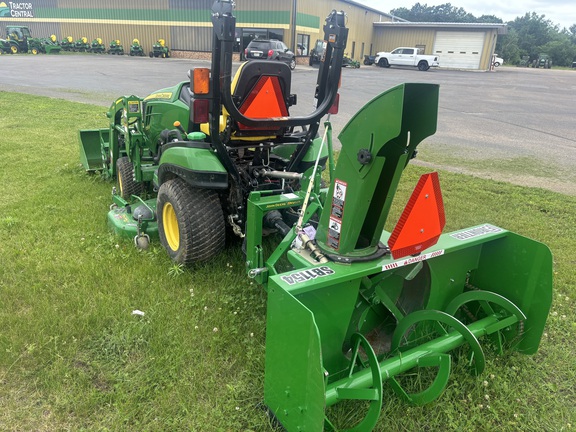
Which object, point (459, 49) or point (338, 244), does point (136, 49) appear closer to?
point (459, 49)

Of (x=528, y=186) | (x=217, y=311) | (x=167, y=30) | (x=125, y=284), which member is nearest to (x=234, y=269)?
(x=217, y=311)

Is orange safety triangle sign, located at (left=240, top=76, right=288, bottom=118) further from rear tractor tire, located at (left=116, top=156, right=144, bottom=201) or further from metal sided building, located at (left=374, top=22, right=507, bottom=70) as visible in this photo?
metal sided building, located at (left=374, top=22, right=507, bottom=70)

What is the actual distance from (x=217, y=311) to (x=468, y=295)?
5.42ft

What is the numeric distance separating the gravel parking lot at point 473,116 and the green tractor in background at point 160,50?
1130 centimetres

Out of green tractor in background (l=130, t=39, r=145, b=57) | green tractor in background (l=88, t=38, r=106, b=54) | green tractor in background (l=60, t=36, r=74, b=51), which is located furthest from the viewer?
green tractor in background (l=88, t=38, r=106, b=54)

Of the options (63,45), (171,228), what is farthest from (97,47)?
(171,228)

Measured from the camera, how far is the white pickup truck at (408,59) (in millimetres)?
32594

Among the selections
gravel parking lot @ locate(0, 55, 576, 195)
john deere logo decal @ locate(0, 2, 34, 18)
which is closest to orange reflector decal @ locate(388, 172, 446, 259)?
gravel parking lot @ locate(0, 55, 576, 195)

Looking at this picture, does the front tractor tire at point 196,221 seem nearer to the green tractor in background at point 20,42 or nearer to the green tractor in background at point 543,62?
the green tractor in background at point 20,42

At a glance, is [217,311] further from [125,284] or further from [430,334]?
[430,334]

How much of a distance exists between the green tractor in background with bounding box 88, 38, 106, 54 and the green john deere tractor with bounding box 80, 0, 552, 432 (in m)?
34.6

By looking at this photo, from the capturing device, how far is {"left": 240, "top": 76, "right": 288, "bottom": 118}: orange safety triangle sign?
3250 millimetres

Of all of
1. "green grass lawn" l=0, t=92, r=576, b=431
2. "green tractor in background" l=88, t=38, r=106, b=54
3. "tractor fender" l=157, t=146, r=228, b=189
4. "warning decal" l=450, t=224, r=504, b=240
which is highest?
"green tractor in background" l=88, t=38, r=106, b=54

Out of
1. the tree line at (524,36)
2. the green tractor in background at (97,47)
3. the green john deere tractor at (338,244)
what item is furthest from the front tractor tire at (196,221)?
the tree line at (524,36)
